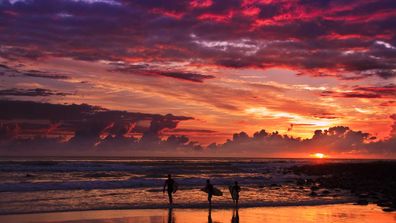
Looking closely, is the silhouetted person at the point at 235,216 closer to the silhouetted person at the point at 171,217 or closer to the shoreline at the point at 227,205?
the shoreline at the point at 227,205

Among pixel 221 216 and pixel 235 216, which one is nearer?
pixel 221 216

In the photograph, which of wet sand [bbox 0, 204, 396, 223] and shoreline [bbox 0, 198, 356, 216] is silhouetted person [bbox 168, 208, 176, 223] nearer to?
wet sand [bbox 0, 204, 396, 223]

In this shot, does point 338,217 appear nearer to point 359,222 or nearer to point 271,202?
point 359,222

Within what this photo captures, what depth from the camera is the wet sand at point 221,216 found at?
21688mm

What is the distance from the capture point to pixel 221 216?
75.8ft

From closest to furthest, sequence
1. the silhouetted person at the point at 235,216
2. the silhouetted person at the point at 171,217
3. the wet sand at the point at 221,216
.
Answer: the silhouetted person at the point at 171,217, the wet sand at the point at 221,216, the silhouetted person at the point at 235,216

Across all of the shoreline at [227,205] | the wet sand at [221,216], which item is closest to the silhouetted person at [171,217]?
the wet sand at [221,216]

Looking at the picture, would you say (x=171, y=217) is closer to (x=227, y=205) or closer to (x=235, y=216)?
(x=235, y=216)

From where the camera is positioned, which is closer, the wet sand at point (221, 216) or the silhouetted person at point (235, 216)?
the wet sand at point (221, 216)

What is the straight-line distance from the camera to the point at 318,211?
998 inches

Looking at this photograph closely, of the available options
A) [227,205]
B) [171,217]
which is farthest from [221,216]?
[227,205]

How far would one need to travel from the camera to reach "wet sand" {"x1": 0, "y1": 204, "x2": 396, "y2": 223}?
21.7 m

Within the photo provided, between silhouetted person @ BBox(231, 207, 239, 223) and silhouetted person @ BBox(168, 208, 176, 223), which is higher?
silhouetted person @ BBox(231, 207, 239, 223)

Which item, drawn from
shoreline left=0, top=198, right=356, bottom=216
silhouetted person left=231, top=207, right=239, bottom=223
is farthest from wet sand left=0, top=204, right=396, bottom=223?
shoreline left=0, top=198, right=356, bottom=216
